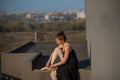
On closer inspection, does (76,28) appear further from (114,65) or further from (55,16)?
(114,65)

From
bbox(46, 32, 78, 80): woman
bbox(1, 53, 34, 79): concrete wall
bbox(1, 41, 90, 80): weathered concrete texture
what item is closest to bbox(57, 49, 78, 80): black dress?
bbox(46, 32, 78, 80): woman

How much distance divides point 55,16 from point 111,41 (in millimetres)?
57370

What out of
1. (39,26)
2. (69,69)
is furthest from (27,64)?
(39,26)

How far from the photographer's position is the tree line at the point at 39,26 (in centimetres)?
6071

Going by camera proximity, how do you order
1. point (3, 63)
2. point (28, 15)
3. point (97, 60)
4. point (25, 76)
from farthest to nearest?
point (28, 15) < point (3, 63) < point (25, 76) < point (97, 60)

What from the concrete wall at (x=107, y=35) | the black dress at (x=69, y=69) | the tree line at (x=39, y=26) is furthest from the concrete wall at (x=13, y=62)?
the tree line at (x=39, y=26)

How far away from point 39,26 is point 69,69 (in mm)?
55853

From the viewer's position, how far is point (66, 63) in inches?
263

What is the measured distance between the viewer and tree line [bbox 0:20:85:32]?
60.7m

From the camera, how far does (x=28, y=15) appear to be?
6203cm

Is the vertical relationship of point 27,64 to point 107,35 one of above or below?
below

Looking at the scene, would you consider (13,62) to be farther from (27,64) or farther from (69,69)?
(69,69)

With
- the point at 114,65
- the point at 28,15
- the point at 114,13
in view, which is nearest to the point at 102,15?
the point at 114,13

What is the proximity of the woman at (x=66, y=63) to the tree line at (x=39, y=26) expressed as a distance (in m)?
52.7
